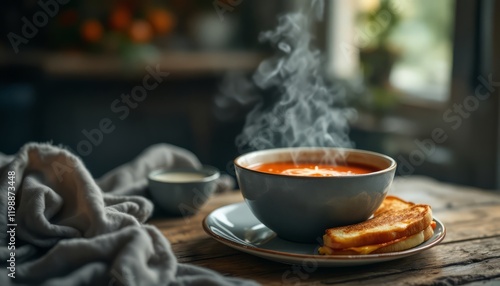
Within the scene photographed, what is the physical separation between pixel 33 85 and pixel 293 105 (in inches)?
107

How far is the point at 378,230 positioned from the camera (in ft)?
3.26

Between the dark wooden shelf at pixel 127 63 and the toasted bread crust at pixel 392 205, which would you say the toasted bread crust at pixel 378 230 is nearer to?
the toasted bread crust at pixel 392 205

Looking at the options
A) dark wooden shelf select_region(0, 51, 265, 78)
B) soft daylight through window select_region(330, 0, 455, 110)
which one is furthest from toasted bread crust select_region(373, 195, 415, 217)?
dark wooden shelf select_region(0, 51, 265, 78)

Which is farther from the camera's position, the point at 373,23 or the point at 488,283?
the point at 373,23

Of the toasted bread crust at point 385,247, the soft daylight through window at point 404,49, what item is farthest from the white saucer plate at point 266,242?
the soft daylight through window at point 404,49

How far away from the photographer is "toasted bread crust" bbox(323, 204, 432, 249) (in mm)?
973

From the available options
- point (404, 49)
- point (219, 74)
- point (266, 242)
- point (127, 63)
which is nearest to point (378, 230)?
point (266, 242)

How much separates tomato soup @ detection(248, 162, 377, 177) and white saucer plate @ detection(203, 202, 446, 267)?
124 mm

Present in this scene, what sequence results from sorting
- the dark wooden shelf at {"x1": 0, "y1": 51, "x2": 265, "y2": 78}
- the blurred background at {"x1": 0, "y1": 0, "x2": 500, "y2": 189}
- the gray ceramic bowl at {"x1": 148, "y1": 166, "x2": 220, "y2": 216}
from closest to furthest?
the gray ceramic bowl at {"x1": 148, "y1": 166, "x2": 220, "y2": 216}
the blurred background at {"x1": 0, "y1": 0, "x2": 500, "y2": 189}
the dark wooden shelf at {"x1": 0, "y1": 51, "x2": 265, "y2": 78}

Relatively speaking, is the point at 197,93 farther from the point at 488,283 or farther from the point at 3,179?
the point at 488,283

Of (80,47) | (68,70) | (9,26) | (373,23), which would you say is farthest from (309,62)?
(9,26)

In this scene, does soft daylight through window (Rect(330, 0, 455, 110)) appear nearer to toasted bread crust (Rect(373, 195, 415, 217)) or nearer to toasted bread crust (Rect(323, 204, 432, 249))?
toasted bread crust (Rect(373, 195, 415, 217))

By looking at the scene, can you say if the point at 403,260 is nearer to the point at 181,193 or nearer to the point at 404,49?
the point at 181,193

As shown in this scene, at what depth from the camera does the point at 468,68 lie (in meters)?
2.57
